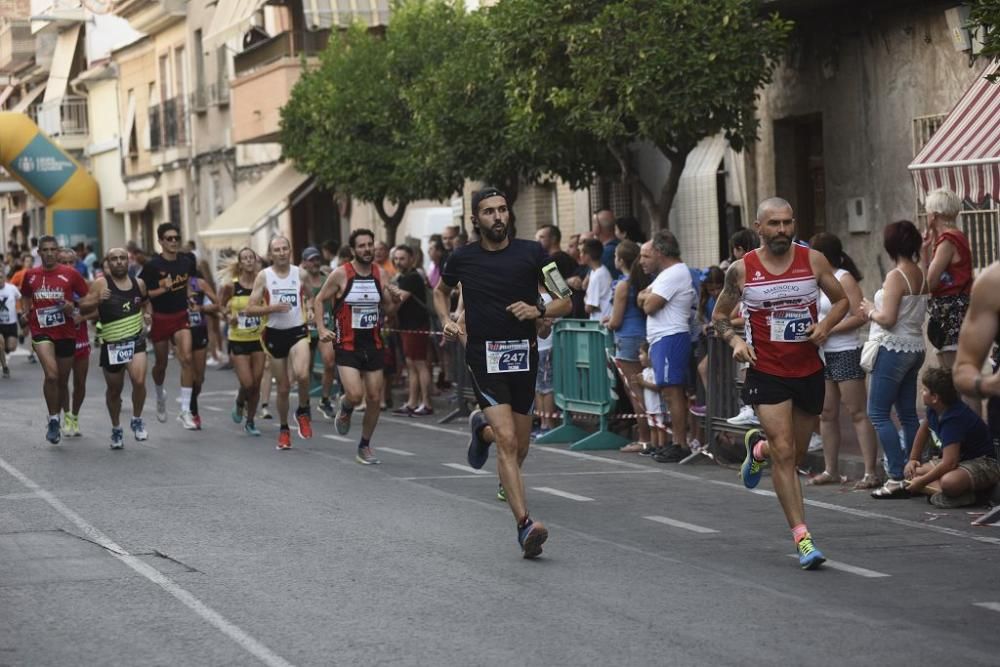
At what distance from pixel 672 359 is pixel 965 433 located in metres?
3.64

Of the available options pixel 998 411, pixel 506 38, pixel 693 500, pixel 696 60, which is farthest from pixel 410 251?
pixel 998 411

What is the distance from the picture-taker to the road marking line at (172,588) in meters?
7.39

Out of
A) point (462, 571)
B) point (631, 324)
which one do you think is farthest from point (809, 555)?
point (631, 324)

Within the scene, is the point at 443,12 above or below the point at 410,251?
above

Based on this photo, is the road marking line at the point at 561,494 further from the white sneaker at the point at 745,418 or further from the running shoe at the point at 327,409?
the running shoe at the point at 327,409

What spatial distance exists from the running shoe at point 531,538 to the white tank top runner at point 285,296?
25.2 feet

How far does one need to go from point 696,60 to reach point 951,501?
25.6 feet

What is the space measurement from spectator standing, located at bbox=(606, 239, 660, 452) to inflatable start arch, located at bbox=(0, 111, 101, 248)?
29.2 m

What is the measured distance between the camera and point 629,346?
1559 cm

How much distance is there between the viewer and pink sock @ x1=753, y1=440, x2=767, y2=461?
33.7ft

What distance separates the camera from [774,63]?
19250mm

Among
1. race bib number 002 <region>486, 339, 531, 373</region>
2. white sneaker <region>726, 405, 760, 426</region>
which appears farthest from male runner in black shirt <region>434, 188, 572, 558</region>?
white sneaker <region>726, 405, 760, 426</region>

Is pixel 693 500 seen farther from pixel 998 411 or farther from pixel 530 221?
pixel 530 221

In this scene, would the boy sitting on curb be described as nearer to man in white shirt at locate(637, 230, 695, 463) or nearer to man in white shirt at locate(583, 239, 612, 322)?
man in white shirt at locate(637, 230, 695, 463)
